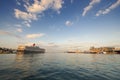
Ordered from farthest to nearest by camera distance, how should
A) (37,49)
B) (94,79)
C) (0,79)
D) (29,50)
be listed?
1. (37,49)
2. (29,50)
3. (94,79)
4. (0,79)

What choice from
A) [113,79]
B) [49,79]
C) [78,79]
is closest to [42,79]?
[49,79]

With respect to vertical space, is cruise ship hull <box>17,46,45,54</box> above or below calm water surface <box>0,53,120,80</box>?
above

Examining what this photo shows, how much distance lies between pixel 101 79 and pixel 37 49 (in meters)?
190

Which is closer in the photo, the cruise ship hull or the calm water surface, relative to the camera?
the calm water surface

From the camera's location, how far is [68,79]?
49.1 feet

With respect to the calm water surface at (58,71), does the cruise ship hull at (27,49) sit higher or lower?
higher

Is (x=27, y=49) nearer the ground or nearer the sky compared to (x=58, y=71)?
nearer the sky

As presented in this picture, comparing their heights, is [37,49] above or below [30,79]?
above

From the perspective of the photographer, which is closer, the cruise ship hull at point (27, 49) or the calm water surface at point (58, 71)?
the calm water surface at point (58, 71)

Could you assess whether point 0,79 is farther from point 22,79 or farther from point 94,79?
point 94,79

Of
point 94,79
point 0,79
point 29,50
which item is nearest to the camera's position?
point 0,79

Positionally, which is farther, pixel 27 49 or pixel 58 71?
pixel 27 49

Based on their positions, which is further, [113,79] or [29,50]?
[29,50]

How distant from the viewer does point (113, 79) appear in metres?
15.1
